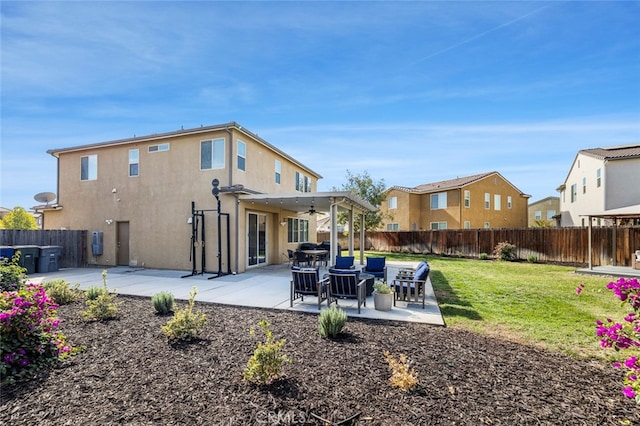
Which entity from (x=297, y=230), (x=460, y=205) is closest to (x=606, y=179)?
(x=460, y=205)

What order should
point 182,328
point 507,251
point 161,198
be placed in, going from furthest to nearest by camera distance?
point 507,251 → point 161,198 → point 182,328

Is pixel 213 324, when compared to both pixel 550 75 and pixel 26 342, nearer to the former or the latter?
pixel 26 342

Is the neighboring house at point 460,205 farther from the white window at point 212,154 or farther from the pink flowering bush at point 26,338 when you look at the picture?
the pink flowering bush at point 26,338

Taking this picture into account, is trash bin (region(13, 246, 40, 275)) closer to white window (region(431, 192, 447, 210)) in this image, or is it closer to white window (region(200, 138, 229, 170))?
white window (region(200, 138, 229, 170))

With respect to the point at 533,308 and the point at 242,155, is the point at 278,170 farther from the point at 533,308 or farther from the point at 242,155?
the point at 533,308

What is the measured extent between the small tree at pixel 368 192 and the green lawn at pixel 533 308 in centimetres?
1454

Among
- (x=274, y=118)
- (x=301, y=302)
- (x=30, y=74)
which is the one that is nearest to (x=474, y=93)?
(x=274, y=118)

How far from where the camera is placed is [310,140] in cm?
1850

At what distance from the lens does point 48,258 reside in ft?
42.8

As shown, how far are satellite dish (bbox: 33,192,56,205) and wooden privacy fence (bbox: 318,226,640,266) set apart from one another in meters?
22.5

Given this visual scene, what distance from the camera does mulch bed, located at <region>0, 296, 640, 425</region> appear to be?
9.41 ft

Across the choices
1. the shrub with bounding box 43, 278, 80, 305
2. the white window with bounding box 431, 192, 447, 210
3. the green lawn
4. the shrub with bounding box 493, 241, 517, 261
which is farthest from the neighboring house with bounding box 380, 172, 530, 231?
the shrub with bounding box 43, 278, 80, 305

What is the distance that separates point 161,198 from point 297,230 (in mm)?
7910

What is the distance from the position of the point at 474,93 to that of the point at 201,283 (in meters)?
11.9
